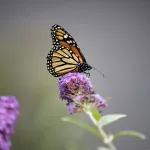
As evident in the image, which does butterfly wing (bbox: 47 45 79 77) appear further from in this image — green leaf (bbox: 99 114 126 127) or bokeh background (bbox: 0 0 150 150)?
bokeh background (bbox: 0 0 150 150)

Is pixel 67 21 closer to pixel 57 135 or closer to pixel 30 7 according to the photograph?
pixel 30 7

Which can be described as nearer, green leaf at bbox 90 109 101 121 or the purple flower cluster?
the purple flower cluster

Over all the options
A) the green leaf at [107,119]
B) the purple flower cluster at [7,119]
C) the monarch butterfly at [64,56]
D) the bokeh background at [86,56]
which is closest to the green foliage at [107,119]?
the green leaf at [107,119]

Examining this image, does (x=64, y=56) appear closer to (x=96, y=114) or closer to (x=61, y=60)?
(x=61, y=60)

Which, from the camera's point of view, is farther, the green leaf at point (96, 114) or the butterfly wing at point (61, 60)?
the butterfly wing at point (61, 60)

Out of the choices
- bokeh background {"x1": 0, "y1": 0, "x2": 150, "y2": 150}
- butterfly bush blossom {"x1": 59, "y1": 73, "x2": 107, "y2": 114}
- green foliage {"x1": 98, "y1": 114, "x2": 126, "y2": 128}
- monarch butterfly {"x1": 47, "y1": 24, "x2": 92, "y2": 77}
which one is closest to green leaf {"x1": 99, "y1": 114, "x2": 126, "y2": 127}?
green foliage {"x1": 98, "y1": 114, "x2": 126, "y2": 128}

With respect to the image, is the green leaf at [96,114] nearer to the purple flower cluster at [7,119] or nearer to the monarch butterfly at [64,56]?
the purple flower cluster at [7,119]

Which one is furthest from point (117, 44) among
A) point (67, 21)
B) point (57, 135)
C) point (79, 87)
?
point (79, 87)
